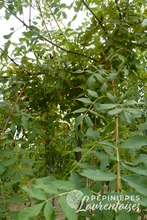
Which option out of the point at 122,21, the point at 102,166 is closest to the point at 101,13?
the point at 122,21

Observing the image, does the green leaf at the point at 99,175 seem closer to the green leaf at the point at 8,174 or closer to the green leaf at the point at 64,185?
the green leaf at the point at 64,185

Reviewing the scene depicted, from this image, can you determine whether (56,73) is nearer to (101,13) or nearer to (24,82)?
(24,82)

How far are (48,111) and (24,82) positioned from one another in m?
0.15

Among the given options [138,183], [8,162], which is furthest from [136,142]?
[8,162]

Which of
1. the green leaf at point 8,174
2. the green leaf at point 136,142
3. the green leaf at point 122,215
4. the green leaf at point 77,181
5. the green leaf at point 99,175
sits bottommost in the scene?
the green leaf at point 122,215

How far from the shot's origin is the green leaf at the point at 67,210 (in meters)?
0.32

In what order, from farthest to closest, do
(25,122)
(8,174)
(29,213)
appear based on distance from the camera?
(25,122) < (8,174) < (29,213)

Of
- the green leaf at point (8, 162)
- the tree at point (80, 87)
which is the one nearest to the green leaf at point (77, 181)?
the tree at point (80, 87)

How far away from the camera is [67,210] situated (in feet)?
1.07

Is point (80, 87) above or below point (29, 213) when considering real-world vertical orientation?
above

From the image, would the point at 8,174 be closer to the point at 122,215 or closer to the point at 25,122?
the point at 25,122

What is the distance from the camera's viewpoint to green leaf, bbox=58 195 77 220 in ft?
1.04

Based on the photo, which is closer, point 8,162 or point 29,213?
point 29,213

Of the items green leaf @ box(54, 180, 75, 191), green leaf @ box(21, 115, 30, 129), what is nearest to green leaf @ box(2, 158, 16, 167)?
green leaf @ box(21, 115, 30, 129)
